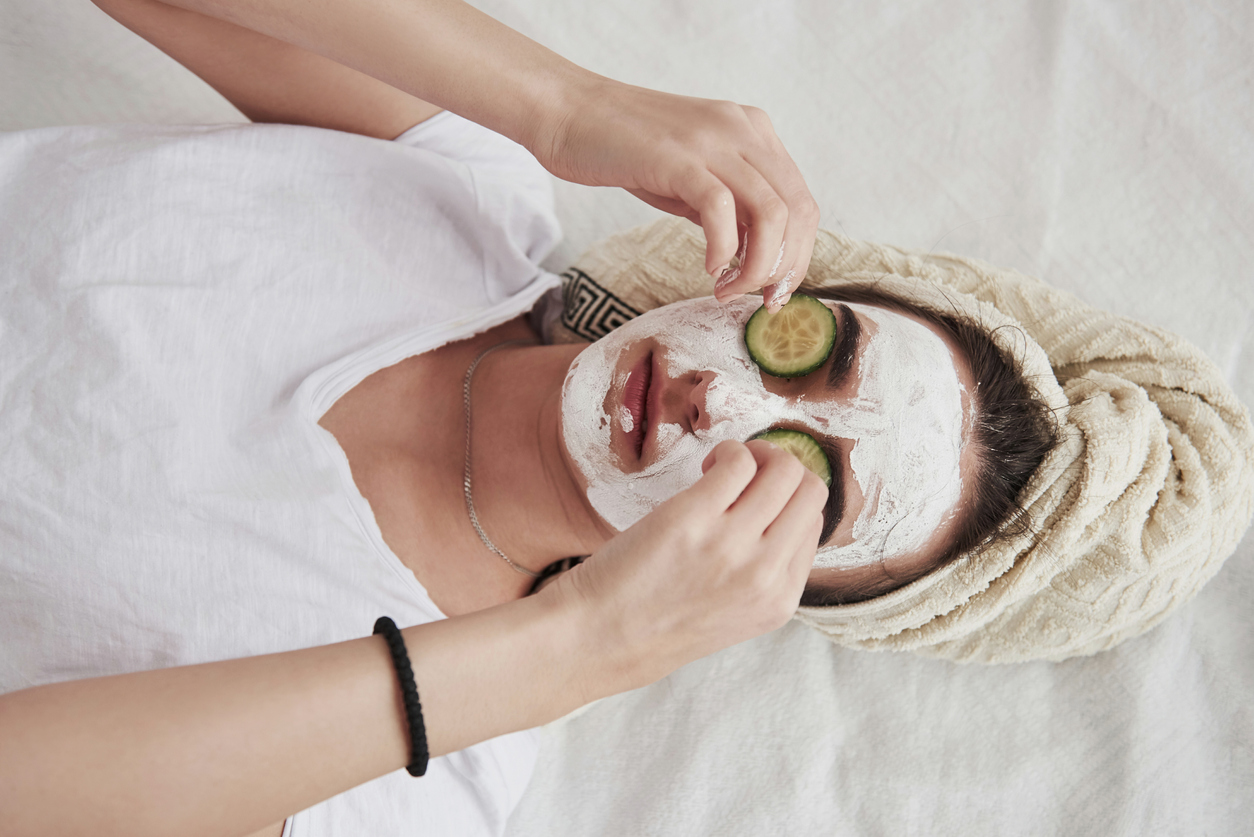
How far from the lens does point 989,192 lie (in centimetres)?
168

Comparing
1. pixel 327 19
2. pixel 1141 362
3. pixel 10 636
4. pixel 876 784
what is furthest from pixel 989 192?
pixel 10 636

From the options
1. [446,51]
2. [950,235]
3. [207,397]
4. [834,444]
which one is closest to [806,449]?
[834,444]

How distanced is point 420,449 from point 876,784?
1024 mm

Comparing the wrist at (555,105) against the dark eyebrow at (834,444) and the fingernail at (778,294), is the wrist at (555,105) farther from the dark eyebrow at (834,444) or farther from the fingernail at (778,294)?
the dark eyebrow at (834,444)

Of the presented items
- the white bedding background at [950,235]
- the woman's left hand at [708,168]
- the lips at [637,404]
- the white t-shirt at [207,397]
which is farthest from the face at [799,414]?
the white bedding background at [950,235]

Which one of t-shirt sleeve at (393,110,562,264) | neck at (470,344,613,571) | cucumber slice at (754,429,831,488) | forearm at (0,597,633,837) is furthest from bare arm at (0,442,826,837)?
t-shirt sleeve at (393,110,562,264)

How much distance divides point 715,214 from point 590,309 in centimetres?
59

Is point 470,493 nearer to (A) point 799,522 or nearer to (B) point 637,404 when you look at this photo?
(B) point 637,404

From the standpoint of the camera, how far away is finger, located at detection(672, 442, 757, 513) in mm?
749

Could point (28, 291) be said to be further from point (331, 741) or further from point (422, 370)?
point (331, 741)

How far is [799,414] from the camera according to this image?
1.00m

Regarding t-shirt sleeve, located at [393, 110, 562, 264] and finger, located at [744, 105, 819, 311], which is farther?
t-shirt sleeve, located at [393, 110, 562, 264]

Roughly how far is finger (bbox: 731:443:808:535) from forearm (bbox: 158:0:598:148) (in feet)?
1.84

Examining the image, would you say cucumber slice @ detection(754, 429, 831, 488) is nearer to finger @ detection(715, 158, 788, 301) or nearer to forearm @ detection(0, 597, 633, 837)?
finger @ detection(715, 158, 788, 301)
